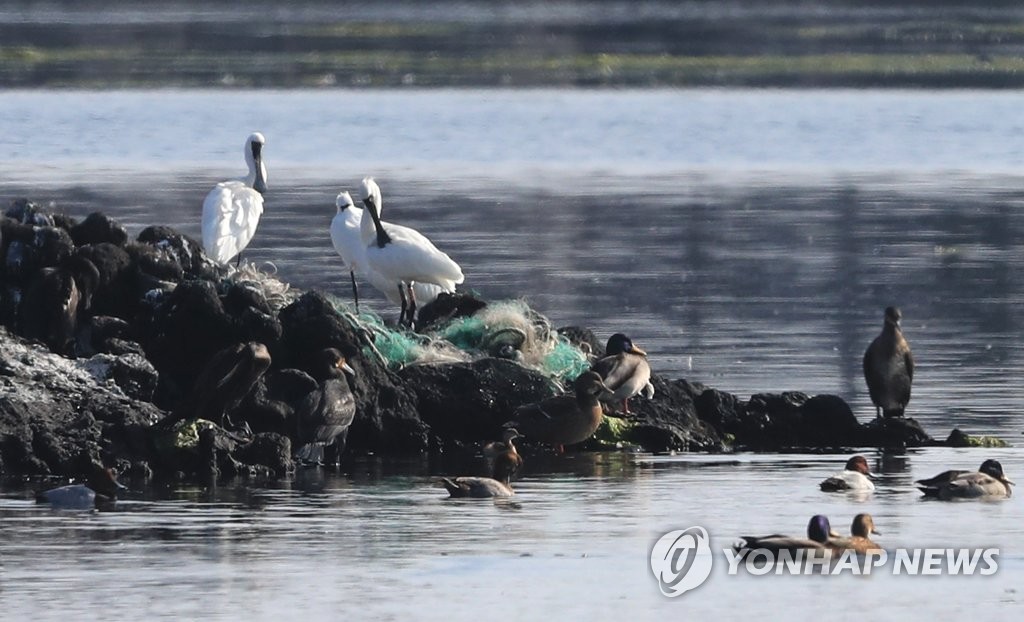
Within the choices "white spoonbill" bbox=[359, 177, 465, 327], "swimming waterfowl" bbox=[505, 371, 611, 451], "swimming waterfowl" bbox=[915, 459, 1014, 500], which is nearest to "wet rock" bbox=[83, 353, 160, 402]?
"swimming waterfowl" bbox=[505, 371, 611, 451]

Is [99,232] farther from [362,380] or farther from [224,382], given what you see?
[224,382]

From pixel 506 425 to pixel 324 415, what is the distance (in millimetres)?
1227

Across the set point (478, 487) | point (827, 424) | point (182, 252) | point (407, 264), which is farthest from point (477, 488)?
point (407, 264)

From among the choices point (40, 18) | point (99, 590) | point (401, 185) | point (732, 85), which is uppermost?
point (40, 18)

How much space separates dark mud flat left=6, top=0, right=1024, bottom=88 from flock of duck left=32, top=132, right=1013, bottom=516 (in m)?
50.7

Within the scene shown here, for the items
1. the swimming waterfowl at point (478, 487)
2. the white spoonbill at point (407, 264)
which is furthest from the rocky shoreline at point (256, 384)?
the white spoonbill at point (407, 264)

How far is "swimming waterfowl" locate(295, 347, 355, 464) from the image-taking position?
14906 mm

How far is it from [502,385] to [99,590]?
505cm

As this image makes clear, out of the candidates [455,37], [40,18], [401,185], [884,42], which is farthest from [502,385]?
[40,18]

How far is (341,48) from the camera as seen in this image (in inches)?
3295

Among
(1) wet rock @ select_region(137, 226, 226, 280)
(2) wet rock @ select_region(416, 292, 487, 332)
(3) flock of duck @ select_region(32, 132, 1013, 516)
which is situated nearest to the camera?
(3) flock of duck @ select_region(32, 132, 1013, 516)

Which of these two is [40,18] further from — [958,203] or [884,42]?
[958,203]

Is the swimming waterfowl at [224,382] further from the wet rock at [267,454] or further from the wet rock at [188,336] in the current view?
the wet rock at [188,336]

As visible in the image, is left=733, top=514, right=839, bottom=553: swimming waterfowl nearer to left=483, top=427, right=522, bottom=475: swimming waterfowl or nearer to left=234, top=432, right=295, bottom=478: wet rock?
left=483, top=427, right=522, bottom=475: swimming waterfowl
